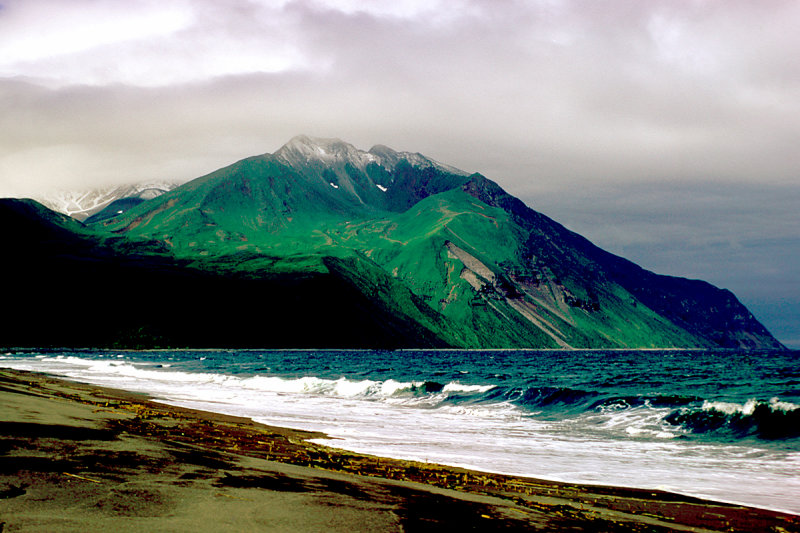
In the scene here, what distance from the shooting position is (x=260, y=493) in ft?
31.8

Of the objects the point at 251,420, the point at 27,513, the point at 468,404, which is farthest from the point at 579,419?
the point at 27,513

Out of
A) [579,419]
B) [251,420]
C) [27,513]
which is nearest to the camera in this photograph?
[27,513]

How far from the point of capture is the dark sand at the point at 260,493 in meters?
7.78

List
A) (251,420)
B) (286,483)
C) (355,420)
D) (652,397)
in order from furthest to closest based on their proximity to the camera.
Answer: (652,397) → (355,420) → (251,420) → (286,483)

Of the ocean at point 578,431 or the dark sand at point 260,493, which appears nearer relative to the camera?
the dark sand at point 260,493

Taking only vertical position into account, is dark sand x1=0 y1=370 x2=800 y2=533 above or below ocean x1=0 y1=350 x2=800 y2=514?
above

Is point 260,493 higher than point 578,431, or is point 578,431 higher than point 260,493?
point 260,493

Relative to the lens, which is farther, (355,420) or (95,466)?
(355,420)

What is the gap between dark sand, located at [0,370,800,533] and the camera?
7.78 meters

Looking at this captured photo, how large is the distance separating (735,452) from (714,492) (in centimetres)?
995

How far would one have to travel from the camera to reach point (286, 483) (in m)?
10.9

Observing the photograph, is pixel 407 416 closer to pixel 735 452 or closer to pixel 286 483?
pixel 735 452

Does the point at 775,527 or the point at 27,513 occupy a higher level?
the point at 27,513

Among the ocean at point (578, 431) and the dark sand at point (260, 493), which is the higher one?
the dark sand at point (260, 493)
